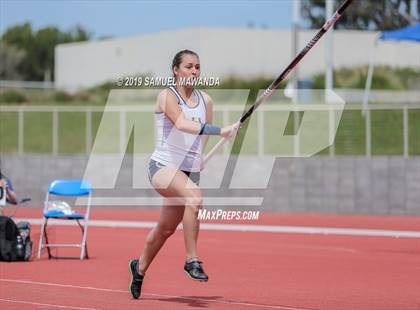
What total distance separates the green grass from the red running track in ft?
18.4

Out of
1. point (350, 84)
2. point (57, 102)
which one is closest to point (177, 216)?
point (350, 84)

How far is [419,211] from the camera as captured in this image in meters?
24.5

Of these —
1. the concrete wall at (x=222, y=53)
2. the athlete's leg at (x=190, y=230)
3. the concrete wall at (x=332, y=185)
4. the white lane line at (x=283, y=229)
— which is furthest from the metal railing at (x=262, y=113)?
the athlete's leg at (x=190, y=230)

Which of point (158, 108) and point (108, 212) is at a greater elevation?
point (158, 108)

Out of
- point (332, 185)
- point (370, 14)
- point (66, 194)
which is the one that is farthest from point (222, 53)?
point (66, 194)

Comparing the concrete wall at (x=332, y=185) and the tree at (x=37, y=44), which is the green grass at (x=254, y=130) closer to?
the concrete wall at (x=332, y=185)

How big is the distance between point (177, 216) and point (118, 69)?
44.5 m

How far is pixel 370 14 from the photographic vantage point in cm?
3036

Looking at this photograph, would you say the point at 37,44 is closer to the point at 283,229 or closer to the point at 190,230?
the point at 283,229

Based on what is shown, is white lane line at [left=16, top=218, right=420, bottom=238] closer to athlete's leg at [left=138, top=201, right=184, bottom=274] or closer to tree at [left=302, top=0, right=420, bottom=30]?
tree at [left=302, top=0, right=420, bottom=30]

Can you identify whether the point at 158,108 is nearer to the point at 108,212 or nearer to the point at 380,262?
the point at 380,262

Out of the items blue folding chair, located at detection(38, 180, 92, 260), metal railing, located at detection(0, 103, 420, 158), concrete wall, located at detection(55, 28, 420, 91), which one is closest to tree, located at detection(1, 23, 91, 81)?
concrete wall, located at detection(55, 28, 420, 91)

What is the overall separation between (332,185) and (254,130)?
8.75 ft

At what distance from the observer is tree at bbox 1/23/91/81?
258 feet
